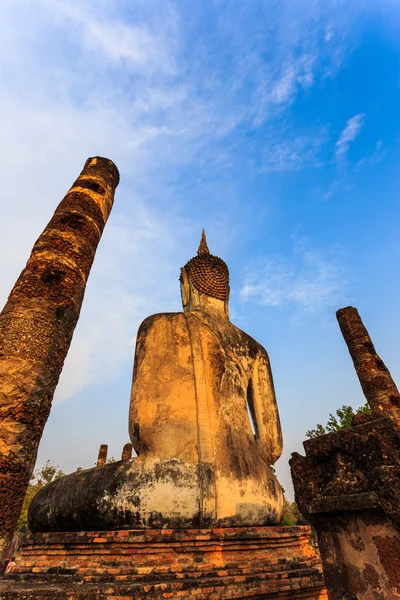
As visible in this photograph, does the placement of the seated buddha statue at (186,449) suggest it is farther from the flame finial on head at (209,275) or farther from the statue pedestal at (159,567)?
the flame finial on head at (209,275)

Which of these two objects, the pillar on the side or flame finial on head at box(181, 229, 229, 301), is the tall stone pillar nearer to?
flame finial on head at box(181, 229, 229, 301)

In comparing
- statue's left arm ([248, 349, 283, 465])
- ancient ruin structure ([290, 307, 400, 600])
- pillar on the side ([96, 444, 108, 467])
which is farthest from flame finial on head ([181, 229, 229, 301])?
pillar on the side ([96, 444, 108, 467])

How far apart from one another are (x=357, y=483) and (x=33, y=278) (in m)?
3.35

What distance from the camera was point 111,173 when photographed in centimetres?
580

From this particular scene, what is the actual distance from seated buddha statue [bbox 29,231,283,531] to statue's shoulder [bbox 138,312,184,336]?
2 cm

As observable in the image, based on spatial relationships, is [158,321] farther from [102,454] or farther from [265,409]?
[102,454]

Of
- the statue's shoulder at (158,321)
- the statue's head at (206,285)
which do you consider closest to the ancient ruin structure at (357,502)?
the statue's shoulder at (158,321)

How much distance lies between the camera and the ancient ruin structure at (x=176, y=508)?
3539 mm

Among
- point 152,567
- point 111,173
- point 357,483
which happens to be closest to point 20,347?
point 152,567

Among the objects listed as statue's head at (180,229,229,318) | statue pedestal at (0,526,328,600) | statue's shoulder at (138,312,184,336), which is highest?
statue's head at (180,229,229,318)

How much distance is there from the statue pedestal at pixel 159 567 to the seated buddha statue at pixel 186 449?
0.24 metres

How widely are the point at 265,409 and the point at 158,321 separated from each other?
2.35 metres

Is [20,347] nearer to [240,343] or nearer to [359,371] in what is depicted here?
[240,343]

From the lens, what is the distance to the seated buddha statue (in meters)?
4.11
